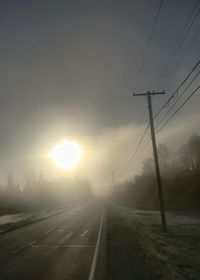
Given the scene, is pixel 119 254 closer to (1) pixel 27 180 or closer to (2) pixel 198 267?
(2) pixel 198 267

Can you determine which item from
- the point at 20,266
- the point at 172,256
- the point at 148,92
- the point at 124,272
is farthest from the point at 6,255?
the point at 148,92

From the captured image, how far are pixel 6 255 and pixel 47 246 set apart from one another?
3.09 m

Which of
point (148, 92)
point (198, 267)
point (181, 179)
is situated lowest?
point (198, 267)

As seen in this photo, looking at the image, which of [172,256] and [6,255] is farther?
[6,255]

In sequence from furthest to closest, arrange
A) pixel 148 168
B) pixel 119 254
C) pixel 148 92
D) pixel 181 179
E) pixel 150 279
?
pixel 148 168
pixel 181 179
pixel 148 92
pixel 119 254
pixel 150 279

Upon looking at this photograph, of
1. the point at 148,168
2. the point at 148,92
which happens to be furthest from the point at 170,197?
the point at 148,168

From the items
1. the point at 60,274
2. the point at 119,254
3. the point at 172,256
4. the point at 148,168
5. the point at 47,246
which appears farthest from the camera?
the point at 148,168

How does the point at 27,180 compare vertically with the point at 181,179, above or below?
A: above

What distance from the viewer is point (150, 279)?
9008 mm

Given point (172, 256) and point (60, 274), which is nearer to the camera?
point (60, 274)

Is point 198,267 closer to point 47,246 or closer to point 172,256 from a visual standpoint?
point 172,256

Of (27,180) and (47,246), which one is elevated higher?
(27,180)

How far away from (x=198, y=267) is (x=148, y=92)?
18610mm

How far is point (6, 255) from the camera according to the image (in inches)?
553
